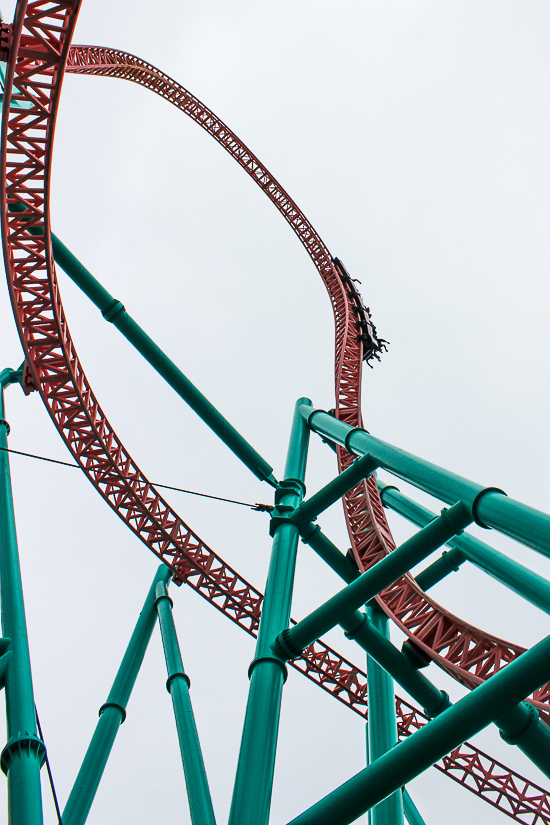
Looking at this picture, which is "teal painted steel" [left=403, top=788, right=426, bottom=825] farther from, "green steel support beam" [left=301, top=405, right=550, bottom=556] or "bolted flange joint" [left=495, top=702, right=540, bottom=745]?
"green steel support beam" [left=301, top=405, right=550, bottom=556]

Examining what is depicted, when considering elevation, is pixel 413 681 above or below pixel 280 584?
below

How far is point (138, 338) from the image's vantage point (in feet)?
33.4

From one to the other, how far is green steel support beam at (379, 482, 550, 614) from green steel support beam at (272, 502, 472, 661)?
1.20 m

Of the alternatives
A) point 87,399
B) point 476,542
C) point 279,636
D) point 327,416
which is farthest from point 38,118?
point 476,542

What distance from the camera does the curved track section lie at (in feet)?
29.9

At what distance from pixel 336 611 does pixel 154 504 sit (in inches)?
248

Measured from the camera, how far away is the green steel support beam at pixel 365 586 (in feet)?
20.9

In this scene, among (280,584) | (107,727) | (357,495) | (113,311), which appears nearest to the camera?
(280,584)

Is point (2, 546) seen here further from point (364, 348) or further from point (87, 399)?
point (364, 348)

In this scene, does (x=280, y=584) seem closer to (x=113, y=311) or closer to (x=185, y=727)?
(x=185, y=727)

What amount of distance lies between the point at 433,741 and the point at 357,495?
8.39 metres

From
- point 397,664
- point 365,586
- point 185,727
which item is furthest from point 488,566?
point 185,727

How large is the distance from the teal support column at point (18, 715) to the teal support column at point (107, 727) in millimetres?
2435

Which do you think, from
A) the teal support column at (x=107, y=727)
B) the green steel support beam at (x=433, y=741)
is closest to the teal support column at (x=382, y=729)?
the green steel support beam at (x=433, y=741)
